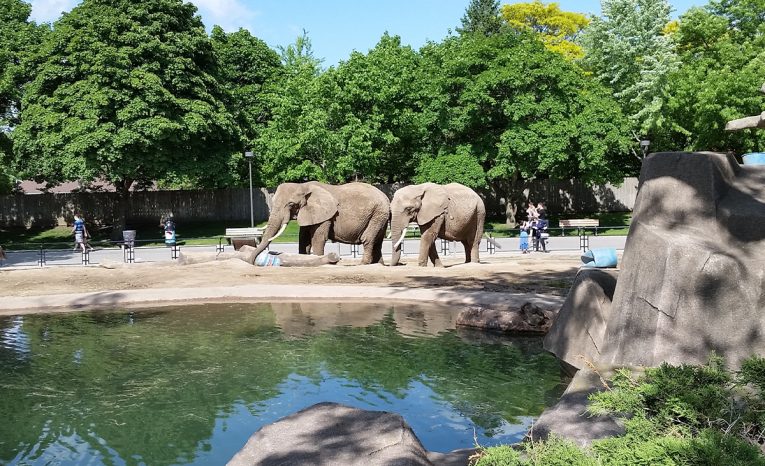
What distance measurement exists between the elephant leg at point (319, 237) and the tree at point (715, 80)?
2400 cm

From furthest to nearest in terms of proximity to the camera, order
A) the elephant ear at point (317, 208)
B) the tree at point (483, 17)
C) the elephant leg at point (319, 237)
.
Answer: the tree at point (483, 17), the elephant leg at point (319, 237), the elephant ear at point (317, 208)

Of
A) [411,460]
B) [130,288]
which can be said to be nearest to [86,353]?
[130,288]

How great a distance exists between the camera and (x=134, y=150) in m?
36.0

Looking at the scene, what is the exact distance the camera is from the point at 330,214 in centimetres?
2191

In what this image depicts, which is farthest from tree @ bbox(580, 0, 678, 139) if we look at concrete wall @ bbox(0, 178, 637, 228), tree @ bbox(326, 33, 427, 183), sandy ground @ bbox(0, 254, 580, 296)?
sandy ground @ bbox(0, 254, 580, 296)

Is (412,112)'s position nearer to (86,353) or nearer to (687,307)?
(86,353)

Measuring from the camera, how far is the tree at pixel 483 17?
66.9 m

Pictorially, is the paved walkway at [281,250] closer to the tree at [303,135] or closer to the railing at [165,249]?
the railing at [165,249]

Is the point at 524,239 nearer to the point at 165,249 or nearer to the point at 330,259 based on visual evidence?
the point at 330,259

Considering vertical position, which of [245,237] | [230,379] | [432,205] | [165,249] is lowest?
[230,379]

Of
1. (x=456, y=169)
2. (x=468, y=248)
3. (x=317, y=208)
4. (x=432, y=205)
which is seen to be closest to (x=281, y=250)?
(x=317, y=208)

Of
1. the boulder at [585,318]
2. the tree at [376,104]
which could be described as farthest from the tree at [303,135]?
the boulder at [585,318]

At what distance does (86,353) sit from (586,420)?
892cm

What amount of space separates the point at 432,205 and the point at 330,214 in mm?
3175
